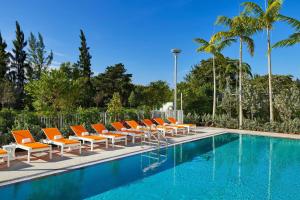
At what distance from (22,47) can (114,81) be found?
14.4 metres

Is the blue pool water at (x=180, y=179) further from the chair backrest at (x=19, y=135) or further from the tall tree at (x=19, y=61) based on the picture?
the tall tree at (x=19, y=61)

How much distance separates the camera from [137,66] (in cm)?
3622

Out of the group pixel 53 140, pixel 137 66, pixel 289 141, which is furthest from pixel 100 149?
pixel 137 66

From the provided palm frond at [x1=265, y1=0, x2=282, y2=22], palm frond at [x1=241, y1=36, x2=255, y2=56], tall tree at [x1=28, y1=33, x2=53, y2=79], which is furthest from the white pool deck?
tall tree at [x1=28, y1=33, x2=53, y2=79]

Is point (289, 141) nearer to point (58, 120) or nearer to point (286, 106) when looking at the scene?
point (286, 106)

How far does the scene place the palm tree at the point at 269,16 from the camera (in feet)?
52.2

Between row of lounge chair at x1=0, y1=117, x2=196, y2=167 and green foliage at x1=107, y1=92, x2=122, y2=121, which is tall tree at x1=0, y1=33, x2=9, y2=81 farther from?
row of lounge chair at x1=0, y1=117, x2=196, y2=167

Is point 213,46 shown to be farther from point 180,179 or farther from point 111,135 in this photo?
point 180,179

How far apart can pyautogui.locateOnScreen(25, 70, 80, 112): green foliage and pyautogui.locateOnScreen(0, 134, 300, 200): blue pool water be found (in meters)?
5.95

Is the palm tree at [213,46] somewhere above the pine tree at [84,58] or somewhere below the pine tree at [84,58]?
below

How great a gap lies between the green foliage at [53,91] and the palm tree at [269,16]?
12.6 meters

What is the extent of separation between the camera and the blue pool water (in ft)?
19.5

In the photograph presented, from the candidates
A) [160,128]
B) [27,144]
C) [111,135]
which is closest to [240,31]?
[160,128]

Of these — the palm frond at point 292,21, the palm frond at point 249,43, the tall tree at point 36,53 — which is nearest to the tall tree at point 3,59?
the tall tree at point 36,53
